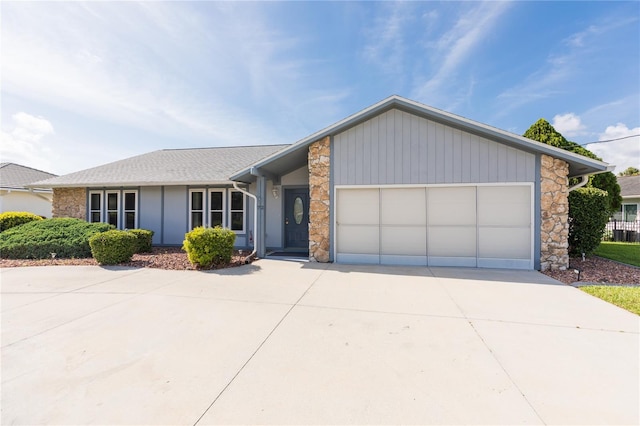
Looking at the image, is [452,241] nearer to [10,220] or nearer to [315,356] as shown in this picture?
[315,356]

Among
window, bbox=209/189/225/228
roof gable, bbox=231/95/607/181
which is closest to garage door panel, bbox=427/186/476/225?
roof gable, bbox=231/95/607/181

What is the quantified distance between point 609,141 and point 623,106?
2952 mm

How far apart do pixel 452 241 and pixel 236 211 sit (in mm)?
8048

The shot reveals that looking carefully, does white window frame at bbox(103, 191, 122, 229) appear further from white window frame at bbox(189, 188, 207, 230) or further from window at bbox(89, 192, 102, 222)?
white window frame at bbox(189, 188, 207, 230)

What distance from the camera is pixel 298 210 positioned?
10.7 meters

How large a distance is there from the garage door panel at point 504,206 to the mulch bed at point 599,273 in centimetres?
154

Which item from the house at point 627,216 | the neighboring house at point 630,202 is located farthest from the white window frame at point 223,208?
the neighboring house at point 630,202

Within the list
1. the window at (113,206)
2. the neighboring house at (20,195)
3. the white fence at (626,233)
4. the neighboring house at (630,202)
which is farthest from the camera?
the neighboring house at (630,202)

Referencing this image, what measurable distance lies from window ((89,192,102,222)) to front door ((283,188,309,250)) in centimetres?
851

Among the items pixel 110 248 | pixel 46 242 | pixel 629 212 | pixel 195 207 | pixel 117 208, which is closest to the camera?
pixel 110 248

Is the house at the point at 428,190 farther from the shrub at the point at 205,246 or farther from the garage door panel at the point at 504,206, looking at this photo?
the shrub at the point at 205,246

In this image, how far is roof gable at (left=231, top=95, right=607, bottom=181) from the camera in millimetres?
6770

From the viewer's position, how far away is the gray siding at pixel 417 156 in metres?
7.30

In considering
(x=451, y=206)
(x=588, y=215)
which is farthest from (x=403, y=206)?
(x=588, y=215)
